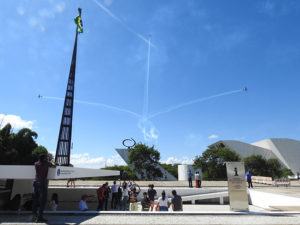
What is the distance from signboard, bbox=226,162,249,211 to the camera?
18.5 ft

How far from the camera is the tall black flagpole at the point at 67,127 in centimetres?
4038

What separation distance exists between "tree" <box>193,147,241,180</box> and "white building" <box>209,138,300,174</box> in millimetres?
20794

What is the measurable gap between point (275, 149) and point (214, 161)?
32.4 m

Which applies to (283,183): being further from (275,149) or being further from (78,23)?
(78,23)

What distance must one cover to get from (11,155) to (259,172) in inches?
1869

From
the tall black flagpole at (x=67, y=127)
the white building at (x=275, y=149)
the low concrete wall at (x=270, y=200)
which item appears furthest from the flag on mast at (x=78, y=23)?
the white building at (x=275, y=149)

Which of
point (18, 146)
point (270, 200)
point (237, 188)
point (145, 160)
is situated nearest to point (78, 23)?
point (18, 146)

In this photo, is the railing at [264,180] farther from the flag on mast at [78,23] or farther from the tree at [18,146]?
the flag on mast at [78,23]

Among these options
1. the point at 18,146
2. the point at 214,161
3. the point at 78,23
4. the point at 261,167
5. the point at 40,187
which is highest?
the point at 78,23

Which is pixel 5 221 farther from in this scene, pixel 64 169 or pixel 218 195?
pixel 218 195

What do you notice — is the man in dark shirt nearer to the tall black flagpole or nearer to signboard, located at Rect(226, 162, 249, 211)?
signboard, located at Rect(226, 162, 249, 211)

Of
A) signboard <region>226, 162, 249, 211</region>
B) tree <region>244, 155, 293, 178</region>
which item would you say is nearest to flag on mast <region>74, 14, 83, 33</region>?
signboard <region>226, 162, 249, 211</region>

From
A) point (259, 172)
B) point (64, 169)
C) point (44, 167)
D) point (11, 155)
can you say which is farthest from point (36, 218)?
point (259, 172)

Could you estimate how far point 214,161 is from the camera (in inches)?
1517
